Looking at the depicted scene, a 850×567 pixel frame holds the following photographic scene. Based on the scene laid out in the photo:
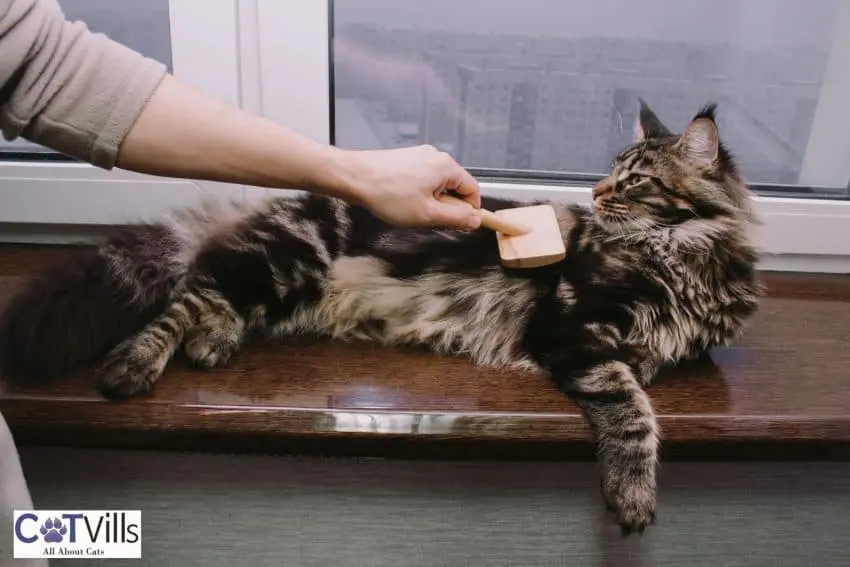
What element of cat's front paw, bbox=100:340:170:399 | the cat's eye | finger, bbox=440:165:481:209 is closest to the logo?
cat's front paw, bbox=100:340:170:399

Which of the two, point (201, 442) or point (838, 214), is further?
point (838, 214)

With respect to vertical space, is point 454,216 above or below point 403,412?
above

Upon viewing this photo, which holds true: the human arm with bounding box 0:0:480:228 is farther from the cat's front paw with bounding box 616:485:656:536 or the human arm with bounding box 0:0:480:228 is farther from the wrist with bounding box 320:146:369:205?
the cat's front paw with bounding box 616:485:656:536

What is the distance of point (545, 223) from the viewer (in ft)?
3.33

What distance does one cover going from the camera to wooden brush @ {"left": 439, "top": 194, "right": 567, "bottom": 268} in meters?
0.98

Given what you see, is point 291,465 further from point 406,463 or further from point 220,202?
point 220,202

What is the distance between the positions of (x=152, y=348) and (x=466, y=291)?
46 centimetres

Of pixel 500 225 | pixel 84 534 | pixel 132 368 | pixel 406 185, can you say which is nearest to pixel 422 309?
pixel 500 225

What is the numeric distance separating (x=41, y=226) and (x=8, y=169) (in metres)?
0.11

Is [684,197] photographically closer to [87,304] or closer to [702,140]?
[702,140]

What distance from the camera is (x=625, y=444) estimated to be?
904 millimetres

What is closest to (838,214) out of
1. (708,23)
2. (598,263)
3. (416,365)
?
(708,23)

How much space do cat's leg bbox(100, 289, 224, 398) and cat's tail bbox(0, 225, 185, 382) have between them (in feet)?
0.12

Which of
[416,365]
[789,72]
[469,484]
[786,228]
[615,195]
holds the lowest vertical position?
[469,484]
